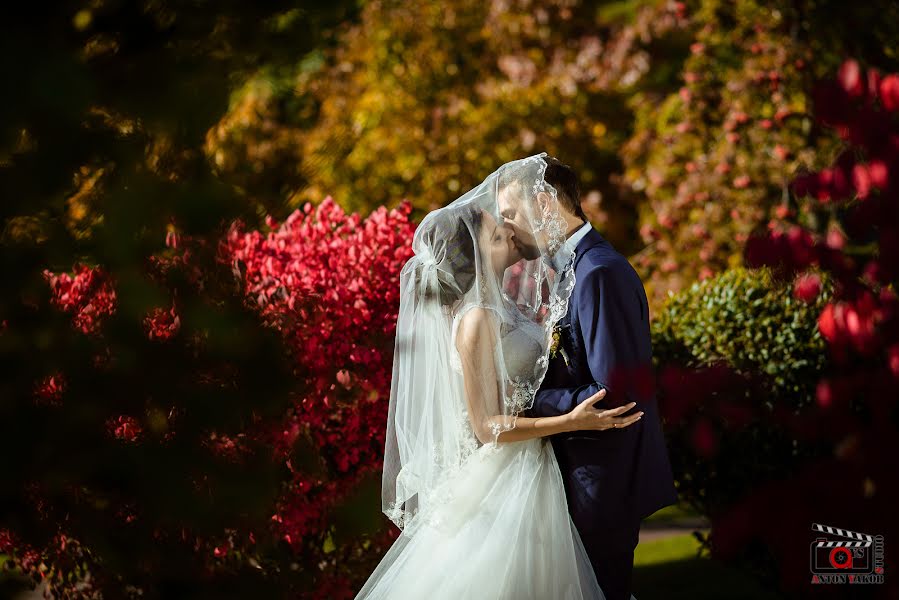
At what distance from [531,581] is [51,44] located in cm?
259

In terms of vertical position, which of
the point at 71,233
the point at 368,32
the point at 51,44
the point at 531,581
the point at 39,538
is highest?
the point at 368,32

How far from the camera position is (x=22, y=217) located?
0.90 m

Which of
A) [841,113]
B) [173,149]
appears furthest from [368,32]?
[173,149]

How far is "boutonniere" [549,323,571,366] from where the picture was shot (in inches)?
126

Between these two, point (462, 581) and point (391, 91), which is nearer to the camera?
point (462, 581)

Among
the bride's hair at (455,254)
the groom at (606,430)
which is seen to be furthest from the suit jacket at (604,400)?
the bride's hair at (455,254)

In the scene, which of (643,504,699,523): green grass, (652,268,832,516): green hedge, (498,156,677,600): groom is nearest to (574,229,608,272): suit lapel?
(498,156,677,600): groom

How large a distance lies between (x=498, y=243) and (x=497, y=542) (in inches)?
41.7

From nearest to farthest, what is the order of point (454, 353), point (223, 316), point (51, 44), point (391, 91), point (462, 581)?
1. point (51, 44)
2. point (223, 316)
3. point (462, 581)
4. point (454, 353)
5. point (391, 91)

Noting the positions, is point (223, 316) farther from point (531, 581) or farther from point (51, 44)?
point (531, 581)

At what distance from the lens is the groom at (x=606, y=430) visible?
3.06 m

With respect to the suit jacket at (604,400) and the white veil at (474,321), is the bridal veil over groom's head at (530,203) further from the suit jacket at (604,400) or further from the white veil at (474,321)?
the suit jacket at (604,400)

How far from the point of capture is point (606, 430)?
312 cm

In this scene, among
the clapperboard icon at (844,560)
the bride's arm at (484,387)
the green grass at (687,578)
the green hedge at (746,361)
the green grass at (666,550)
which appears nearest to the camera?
the bride's arm at (484,387)
